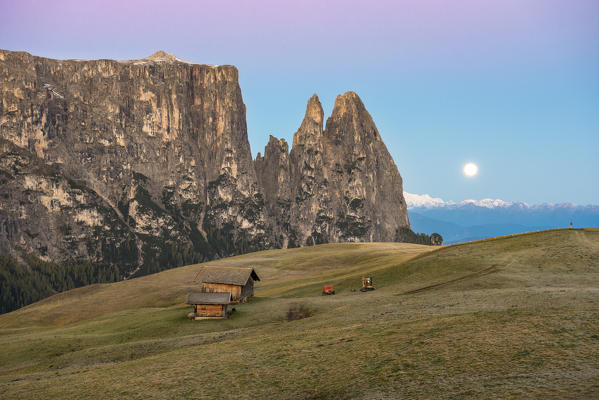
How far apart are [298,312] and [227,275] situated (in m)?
27.5

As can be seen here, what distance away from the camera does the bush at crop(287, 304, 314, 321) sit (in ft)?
175

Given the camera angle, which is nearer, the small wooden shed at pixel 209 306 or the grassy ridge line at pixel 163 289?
the small wooden shed at pixel 209 306

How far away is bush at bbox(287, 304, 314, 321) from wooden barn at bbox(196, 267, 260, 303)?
775 inches

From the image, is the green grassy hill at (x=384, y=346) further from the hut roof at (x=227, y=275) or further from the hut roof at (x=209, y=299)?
the hut roof at (x=227, y=275)

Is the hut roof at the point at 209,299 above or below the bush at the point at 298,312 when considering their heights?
above

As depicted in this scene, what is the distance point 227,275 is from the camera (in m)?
79.6

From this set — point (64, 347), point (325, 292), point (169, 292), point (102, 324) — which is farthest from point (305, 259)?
point (64, 347)

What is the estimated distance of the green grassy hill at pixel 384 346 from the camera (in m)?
21.2

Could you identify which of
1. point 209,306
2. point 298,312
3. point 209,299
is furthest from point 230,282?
point 298,312

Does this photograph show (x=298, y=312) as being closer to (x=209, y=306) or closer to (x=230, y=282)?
(x=209, y=306)

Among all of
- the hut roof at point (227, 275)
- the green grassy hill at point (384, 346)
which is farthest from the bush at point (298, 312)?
the hut roof at point (227, 275)

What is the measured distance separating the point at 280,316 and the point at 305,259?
8861cm

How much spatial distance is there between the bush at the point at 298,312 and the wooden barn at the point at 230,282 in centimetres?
1969

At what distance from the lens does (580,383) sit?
1778 cm
